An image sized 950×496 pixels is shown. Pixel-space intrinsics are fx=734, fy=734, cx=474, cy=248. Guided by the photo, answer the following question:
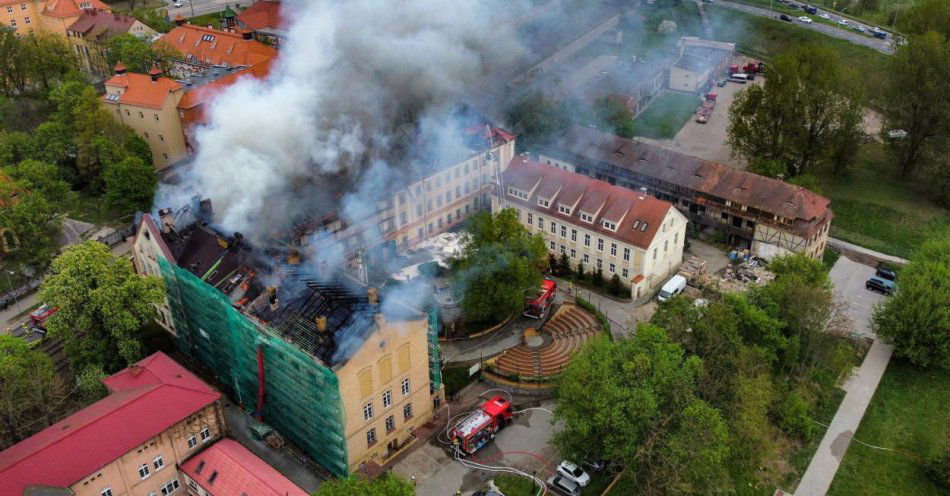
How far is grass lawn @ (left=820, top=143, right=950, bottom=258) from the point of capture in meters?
60.0

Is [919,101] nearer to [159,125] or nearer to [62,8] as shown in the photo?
[159,125]

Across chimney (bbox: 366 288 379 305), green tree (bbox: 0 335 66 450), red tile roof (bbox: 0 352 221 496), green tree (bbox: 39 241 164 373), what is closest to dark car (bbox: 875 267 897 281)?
chimney (bbox: 366 288 379 305)

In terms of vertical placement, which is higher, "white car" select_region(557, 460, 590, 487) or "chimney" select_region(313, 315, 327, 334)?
"chimney" select_region(313, 315, 327, 334)

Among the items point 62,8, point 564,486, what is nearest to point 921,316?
point 564,486

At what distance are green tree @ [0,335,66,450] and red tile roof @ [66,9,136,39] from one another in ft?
185

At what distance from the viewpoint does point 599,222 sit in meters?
52.8

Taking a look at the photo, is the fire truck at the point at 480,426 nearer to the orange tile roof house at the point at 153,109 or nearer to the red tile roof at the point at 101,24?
the orange tile roof house at the point at 153,109

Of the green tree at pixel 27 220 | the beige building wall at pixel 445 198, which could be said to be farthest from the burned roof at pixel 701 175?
the green tree at pixel 27 220

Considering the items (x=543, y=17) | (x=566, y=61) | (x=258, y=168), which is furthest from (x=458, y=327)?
(x=566, y=61)

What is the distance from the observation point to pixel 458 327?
4797 cm

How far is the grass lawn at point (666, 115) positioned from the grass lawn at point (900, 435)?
125 ft

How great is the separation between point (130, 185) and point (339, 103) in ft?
62.5

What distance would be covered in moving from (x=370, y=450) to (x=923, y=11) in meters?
69.9

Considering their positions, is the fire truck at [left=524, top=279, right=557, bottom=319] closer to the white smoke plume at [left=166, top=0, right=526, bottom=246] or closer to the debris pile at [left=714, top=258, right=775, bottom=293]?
the debris pile at [left=714, top=258, right=775, bottom=293]
